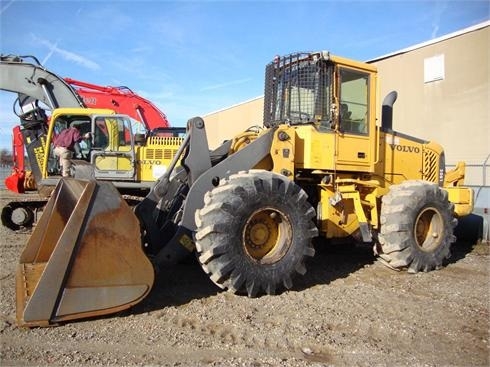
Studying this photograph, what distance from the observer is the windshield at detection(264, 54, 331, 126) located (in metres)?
6.30

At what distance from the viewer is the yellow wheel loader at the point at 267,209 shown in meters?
4.23

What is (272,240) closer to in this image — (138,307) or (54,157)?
(138,307)

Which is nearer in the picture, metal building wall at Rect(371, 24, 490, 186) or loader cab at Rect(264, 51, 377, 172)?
loader cab at Rect(264, 51, 377, 172)

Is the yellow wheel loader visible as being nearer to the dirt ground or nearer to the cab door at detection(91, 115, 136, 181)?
the dirt ground

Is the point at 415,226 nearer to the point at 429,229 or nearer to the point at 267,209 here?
the point at 429,229

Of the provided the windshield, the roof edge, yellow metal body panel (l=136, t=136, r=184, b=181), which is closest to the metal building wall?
the roof edge

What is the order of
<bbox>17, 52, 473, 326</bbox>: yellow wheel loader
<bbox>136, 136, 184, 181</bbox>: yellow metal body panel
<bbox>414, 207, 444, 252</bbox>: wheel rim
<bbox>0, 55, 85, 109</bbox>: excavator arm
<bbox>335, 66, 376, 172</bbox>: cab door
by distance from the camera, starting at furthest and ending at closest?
<bbox>0, 55, 85, 109</bbox>: excavator arm
<bbox>136, 136, 184, 181</bbox>: yellow metal body panel
<bbox>414, 207, 444, 252</bbox>: wheel rim
<bbox>335, 66, 376, 172</bbox>: cab door
<bbox>17, 52, 473, 326</bbox>: yellow wheel loader

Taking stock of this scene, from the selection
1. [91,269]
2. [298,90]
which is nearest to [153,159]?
[298,90]

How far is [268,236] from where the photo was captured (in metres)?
5.50

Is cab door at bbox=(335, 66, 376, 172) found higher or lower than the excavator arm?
lower

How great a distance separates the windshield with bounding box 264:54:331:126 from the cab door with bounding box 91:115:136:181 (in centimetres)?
391

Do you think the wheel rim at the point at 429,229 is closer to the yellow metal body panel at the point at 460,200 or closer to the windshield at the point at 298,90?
the yellow metal body panel at the point at 460,200

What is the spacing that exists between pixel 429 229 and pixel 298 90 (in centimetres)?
297

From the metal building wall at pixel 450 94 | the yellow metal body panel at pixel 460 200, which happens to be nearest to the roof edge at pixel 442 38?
the metal building wall at pixel 450 94
